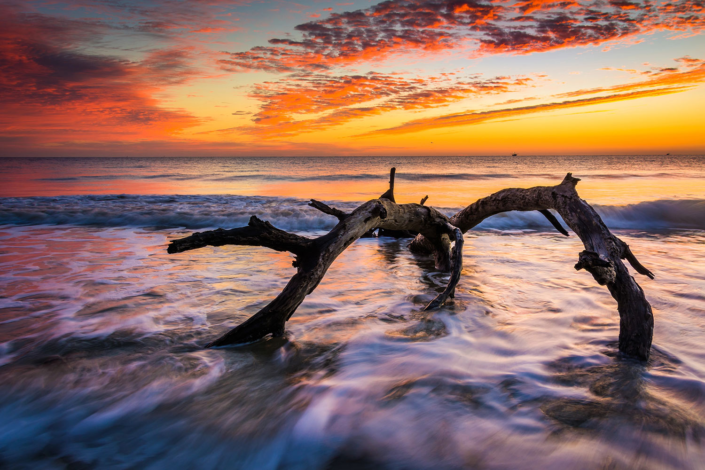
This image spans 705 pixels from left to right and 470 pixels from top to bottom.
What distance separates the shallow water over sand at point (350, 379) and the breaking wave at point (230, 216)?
19.6 feet

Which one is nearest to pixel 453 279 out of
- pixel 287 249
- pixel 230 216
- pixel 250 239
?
pixel 287 249

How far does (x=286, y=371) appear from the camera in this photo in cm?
299

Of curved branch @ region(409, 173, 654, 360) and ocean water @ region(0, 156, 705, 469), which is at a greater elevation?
curved branch @ region(409, 173, 654, 360)

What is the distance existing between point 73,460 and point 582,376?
347cm

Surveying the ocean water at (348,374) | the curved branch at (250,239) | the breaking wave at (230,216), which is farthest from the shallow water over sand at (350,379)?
the breaking wave at (230,216)

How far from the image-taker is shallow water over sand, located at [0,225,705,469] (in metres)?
2.25

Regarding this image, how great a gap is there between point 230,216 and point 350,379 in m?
10.2

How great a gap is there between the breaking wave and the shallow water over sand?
5981 millimetres

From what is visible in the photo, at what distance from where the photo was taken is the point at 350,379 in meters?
2.92

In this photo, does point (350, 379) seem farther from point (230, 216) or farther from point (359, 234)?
point (230, 216)

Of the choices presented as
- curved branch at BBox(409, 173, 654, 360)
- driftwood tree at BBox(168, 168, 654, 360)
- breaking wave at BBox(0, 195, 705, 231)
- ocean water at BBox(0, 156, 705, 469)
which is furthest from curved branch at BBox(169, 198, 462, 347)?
breaking wave at BBox(0, 195, 705, 231)

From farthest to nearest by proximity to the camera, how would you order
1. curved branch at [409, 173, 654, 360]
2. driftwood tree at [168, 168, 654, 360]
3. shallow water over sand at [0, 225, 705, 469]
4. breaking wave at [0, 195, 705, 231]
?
breaking wave at [0, 195, 705, 231], driftwood tree at [168, 168, 654, 360], curved branch at [409, 173, 654, 360], shallow water over sand at [0, 225, 705, 469]

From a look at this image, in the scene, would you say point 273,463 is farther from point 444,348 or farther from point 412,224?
point 412,224

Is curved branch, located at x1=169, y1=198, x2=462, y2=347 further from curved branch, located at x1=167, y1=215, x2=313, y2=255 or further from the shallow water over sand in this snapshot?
the shallow water over sand
